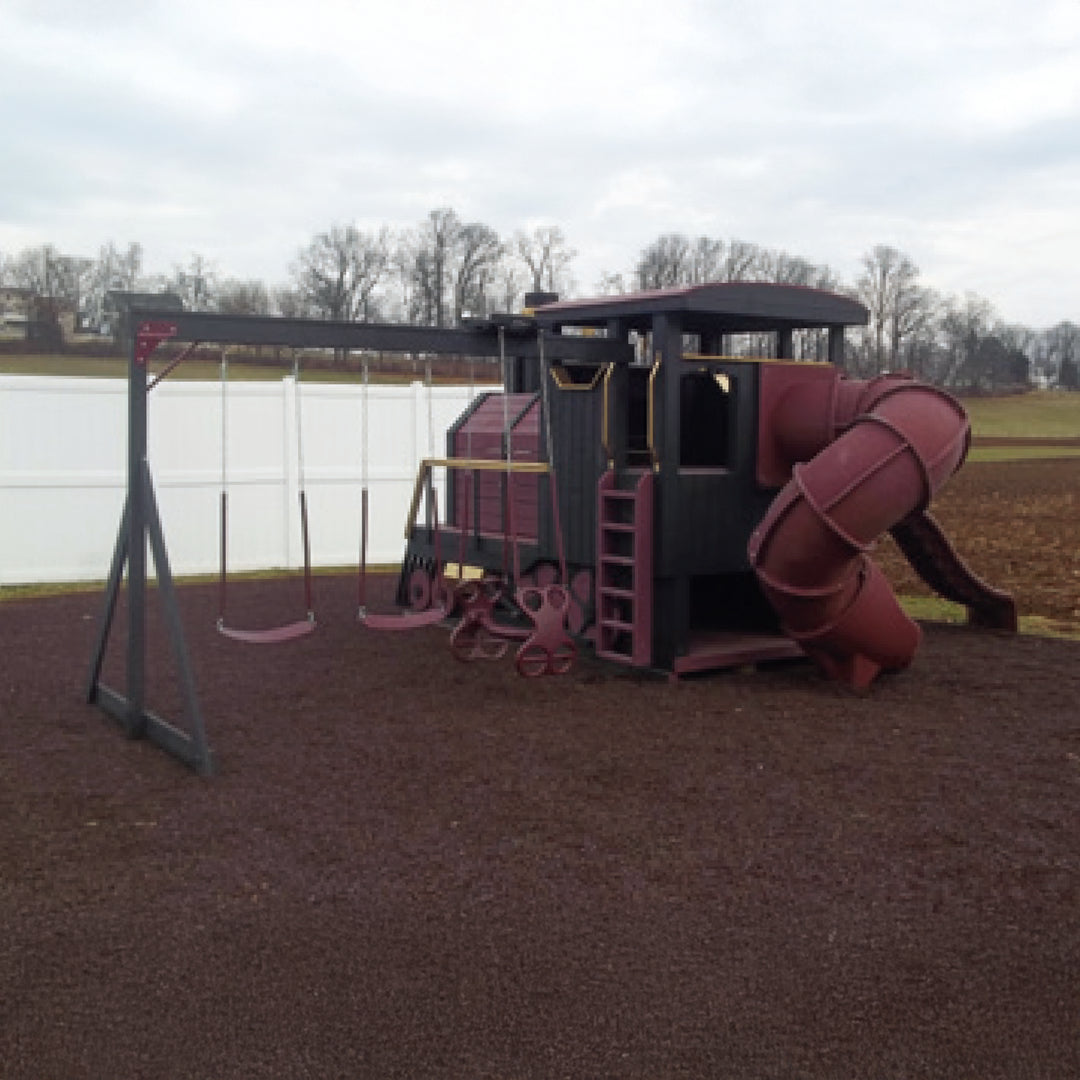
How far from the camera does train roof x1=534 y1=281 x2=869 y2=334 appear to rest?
804 centimetres

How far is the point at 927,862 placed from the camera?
498 centimetres

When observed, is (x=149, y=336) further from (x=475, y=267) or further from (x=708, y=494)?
(x=475, y=267)

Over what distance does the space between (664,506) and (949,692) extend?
223 centimetres

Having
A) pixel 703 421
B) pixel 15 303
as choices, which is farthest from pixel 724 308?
pixel 15 303

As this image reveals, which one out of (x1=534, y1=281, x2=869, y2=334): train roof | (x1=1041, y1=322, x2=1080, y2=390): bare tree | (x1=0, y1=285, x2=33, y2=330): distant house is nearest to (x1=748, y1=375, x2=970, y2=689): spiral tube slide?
(x1=534, y1=281, x2=869, y2=334): train roof

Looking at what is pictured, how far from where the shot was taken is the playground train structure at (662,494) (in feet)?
23.4

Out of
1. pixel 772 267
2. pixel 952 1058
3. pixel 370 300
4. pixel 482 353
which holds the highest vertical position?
pixel 772 267

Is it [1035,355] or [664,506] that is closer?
Answer: [664,506]

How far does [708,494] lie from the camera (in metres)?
8.41

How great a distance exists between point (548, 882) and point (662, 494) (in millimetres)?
3937

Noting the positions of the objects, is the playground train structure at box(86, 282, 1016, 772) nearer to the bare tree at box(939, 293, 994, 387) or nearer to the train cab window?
the train cab window

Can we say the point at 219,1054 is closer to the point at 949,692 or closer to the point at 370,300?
the point at 949,692

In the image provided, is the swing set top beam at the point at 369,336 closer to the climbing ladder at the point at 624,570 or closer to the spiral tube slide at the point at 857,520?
the climbing ladder at the point at 624,570

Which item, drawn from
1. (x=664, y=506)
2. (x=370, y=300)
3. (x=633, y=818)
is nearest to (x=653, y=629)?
(x=664, y=506)
